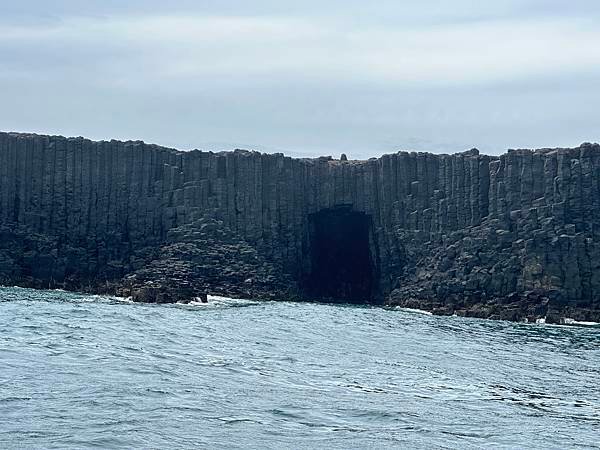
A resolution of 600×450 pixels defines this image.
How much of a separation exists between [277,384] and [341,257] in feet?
→ 184

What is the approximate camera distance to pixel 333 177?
88125 mm

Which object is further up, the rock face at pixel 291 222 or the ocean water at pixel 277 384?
the rock face at pixel 291 222

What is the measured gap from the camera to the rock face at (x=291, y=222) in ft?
242

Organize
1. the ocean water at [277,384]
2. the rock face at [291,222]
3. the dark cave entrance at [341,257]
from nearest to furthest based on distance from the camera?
1. the ocean water at [277,384]
2. the rock face at [291,222]
3. the dark cave entrance at [341,257]

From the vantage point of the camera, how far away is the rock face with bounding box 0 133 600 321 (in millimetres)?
73875

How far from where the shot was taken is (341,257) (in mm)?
88438

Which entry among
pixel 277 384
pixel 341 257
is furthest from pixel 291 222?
pixel 277 384

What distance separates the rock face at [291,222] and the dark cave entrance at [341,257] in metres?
0.43

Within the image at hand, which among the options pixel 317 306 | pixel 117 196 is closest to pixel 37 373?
pixel 317 306

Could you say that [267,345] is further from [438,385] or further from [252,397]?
[252,397]

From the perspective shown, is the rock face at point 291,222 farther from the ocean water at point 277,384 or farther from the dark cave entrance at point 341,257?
the ocean water at point 277,384

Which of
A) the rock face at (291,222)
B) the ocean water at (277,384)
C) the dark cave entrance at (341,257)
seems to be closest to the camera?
the ocean water at (277,384)

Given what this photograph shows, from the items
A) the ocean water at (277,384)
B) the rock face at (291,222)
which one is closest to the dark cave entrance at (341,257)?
the rock face at (291,222)

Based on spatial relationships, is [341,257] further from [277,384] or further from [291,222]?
[277,384]
